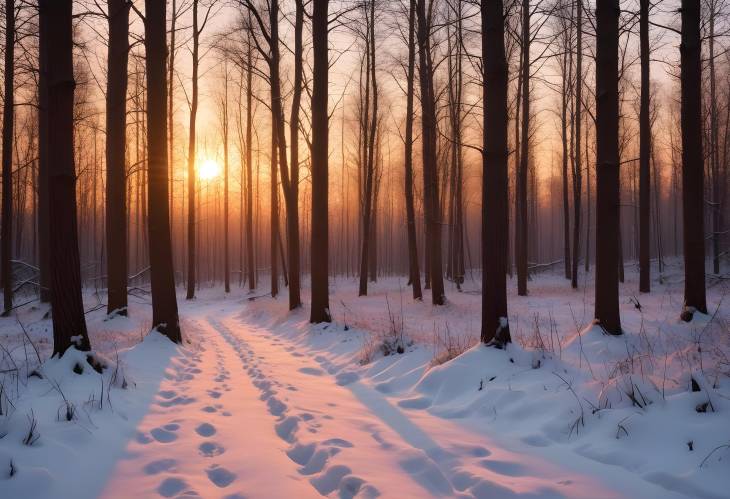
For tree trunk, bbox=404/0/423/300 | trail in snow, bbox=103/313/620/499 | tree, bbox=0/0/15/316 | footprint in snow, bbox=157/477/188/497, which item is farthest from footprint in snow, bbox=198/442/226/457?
tree, bbox=0/0/15/316

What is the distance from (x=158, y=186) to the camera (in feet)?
26.7

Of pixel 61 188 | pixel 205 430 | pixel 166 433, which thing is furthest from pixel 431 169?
pixel 166 433

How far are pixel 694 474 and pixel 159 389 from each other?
5161 mm

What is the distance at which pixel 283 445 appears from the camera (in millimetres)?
3420

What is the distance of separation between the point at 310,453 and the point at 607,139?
21.6 ft

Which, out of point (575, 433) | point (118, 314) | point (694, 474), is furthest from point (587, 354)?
point (118, 314)

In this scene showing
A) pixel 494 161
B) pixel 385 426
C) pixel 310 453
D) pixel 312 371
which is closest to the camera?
pixel 310 453

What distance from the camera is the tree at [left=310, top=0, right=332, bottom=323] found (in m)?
10.4

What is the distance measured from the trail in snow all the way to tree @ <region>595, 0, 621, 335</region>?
4.56m

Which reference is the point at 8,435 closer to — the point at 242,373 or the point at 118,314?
the point at 242,373

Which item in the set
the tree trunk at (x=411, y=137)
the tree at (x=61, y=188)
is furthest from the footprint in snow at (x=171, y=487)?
the tree trunk at (x=411, y=137)

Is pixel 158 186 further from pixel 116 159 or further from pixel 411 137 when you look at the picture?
pixel 411 137

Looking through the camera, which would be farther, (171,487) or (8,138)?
(8,138)

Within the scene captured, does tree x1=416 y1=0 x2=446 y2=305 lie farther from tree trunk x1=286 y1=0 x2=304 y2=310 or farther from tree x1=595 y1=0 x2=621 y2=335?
tree x1=595 y1=0 x2=621 y2=335
